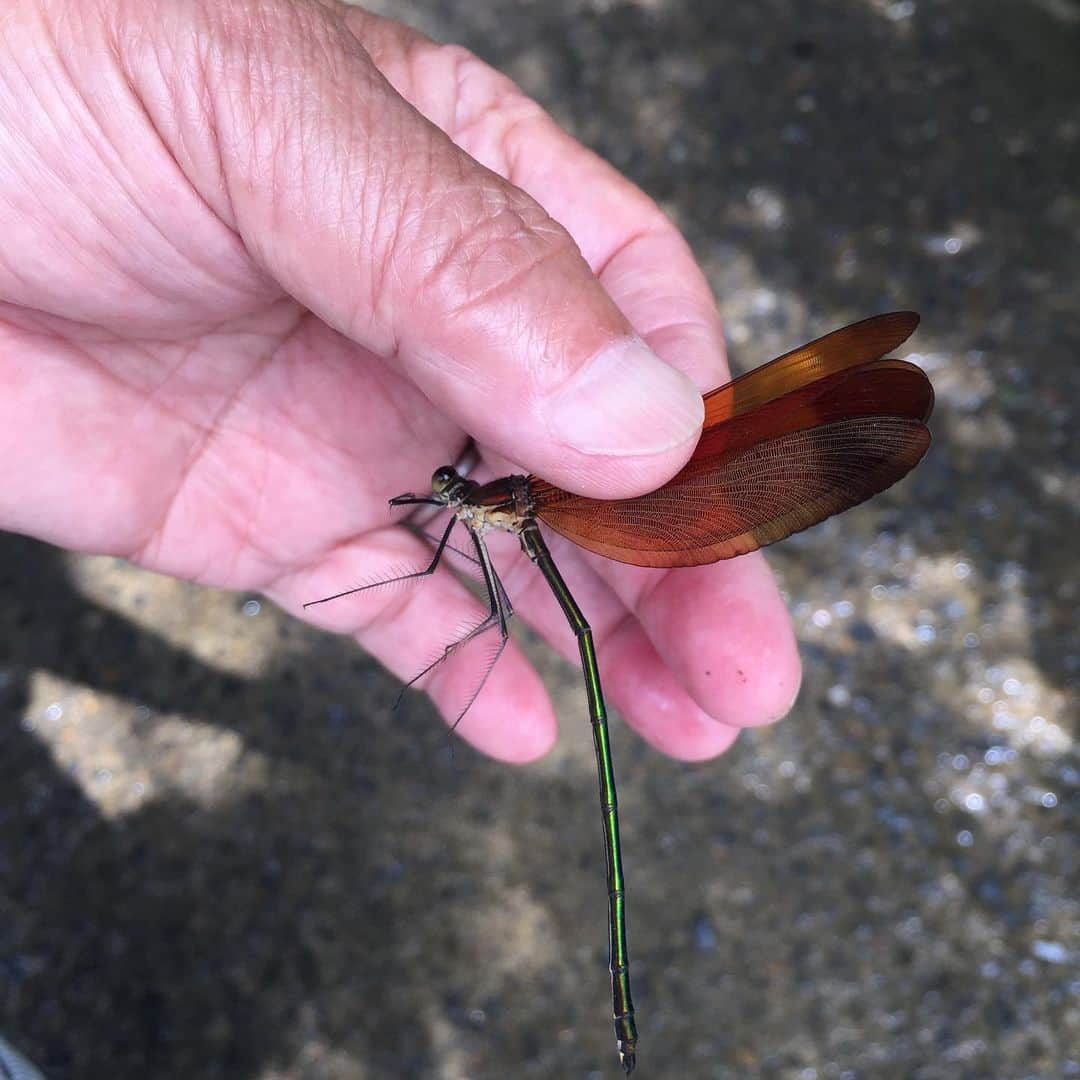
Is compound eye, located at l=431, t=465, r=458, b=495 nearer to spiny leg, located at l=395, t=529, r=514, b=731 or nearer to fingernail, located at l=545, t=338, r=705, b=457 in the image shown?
spiny leg, located at l=395, t=529, r=514, b=731

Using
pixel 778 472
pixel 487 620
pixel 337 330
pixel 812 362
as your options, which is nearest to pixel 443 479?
pixel 487 620

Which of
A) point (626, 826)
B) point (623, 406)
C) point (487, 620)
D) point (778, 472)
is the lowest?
point (626, 826)

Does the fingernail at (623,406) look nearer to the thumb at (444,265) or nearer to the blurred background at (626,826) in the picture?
the thumb at (444,265)

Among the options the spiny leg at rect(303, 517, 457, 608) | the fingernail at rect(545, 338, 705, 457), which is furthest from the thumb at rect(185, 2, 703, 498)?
the spiny leg at rect(303, 517, 457, 608)

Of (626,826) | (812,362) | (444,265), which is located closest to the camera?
(444,265)

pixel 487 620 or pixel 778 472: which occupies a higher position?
pixel 778 472

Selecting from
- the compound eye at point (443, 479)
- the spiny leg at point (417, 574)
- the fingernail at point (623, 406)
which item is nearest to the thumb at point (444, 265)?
the fingernail at point (623, 406)

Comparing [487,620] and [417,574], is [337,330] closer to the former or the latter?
[417,574]
